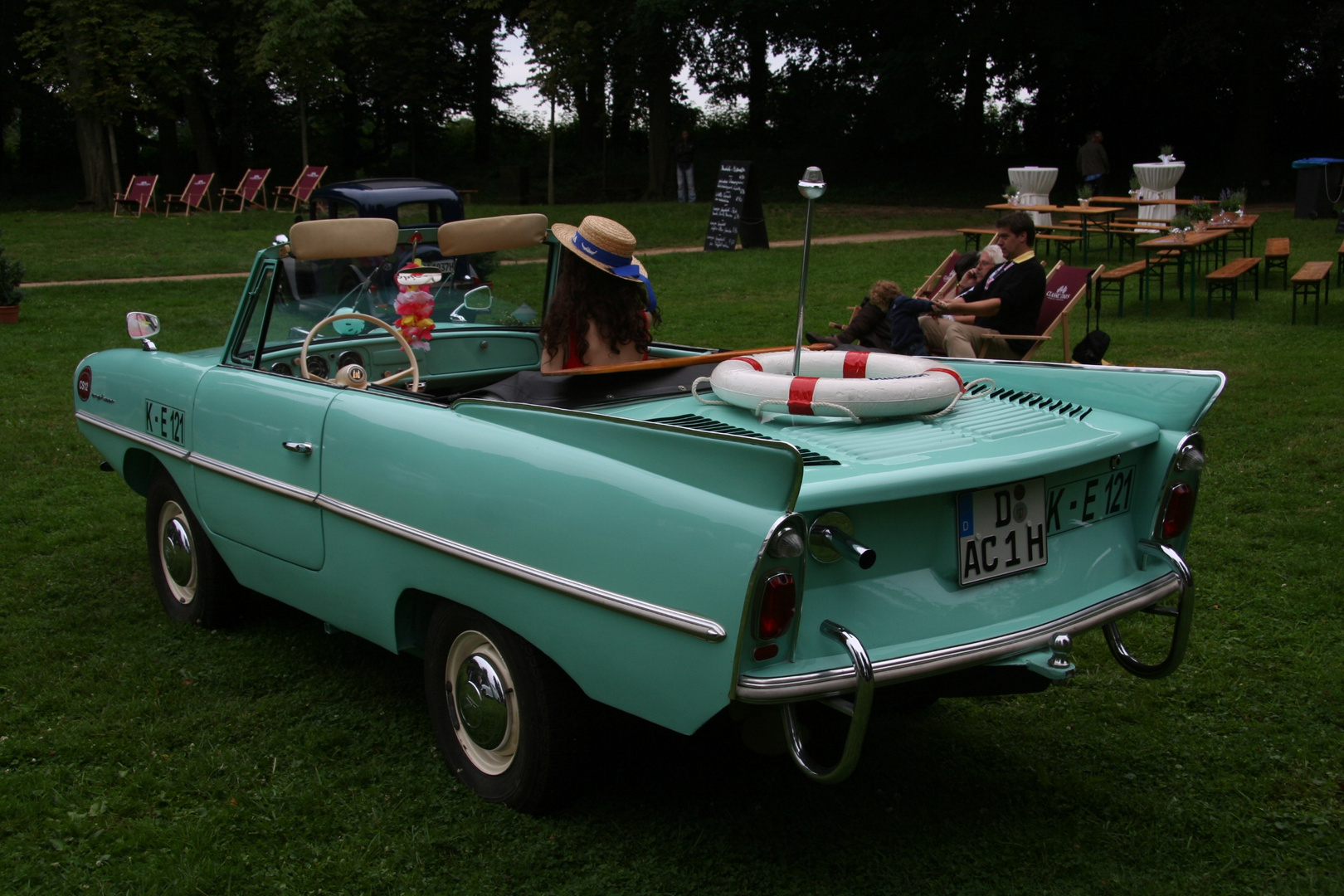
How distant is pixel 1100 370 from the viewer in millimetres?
3664

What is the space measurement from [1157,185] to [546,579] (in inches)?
631

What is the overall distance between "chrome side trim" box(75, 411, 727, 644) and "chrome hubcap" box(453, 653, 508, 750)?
0.34 metres

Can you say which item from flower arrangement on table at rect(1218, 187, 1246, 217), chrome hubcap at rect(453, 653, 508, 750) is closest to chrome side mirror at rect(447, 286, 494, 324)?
chrome hubcap at rect(453, 653, 508, 750)

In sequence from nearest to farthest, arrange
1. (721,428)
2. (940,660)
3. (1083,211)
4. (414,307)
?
(940,660) < (721,428) < (414,307) < (1083,211)

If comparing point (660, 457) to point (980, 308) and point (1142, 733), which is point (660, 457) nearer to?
point (1142, 733)

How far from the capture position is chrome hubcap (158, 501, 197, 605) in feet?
14.8

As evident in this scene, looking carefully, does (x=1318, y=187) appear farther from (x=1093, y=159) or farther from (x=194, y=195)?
(x=194, y=195)

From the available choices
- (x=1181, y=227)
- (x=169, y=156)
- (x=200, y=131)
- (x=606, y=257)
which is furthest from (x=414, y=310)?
(x=169, y=156)

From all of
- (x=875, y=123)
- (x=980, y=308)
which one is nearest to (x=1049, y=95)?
(x=875, y=123)

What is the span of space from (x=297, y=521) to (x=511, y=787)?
1168 millimetres

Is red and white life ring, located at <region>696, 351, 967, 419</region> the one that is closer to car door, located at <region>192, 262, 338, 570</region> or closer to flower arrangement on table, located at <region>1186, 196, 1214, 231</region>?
car door, located at <region>192, 262, 338, 570</region>

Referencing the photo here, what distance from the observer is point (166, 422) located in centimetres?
439

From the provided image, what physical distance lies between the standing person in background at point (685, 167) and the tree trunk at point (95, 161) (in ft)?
41.5

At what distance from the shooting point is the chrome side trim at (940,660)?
2455 mm
